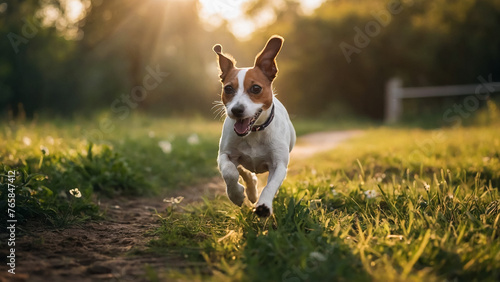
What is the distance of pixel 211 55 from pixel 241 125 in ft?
52.2

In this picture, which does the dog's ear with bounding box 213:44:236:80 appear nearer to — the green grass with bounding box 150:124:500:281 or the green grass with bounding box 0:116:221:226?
the green grass with bounding box 150:124:500:281

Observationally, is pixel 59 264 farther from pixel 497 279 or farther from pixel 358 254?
pixel 497 279

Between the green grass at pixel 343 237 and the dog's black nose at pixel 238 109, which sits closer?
the green grass at pixel 343 237

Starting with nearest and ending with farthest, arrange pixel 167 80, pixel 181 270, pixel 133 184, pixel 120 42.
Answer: pixel 181 270
pixel 133 184
pixel 120 42
pixel 167 80

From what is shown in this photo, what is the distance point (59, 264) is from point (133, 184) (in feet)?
7.98

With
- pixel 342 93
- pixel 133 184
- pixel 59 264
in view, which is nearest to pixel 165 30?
pixel 342 93

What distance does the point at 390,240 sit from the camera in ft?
9.39

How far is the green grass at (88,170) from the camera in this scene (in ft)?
11.8

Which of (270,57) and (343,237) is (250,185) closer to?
(270,57)

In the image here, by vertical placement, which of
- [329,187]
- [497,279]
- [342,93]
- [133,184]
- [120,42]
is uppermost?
[120,42]

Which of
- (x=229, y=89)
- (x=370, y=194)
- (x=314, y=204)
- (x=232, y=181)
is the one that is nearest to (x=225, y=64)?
(x=229, y=89)

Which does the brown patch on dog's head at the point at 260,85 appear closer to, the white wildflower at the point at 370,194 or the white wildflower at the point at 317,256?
the white wildflower at the point at 370,194

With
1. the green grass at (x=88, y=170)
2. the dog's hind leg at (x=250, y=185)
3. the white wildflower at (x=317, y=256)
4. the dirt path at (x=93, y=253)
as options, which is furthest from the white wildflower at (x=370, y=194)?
the green grass at (x=88, y=170)

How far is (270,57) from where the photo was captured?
3.90 metres
